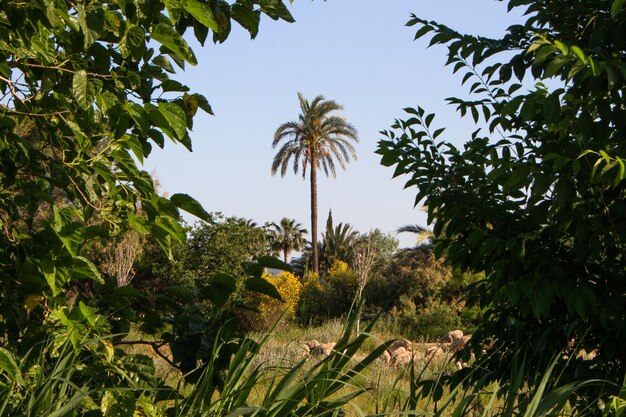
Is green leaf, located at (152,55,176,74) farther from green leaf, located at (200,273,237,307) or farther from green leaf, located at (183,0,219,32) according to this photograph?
green leaf, located at (200,273,237,307)

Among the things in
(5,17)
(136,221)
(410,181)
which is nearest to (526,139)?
(410,181)

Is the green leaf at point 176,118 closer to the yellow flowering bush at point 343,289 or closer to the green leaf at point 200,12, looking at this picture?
the green leaf at point 200,12

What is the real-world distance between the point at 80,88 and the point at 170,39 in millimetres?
317

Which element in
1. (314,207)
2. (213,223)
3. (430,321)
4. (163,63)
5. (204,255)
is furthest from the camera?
(314,207)

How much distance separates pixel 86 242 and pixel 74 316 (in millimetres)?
424

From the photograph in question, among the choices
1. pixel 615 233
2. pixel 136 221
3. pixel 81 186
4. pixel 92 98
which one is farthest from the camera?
pixel 615 233

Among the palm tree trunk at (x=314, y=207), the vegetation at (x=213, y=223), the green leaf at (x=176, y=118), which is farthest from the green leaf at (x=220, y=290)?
the palm tree trunk at (x=314, y=207)

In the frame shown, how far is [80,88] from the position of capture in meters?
2.39

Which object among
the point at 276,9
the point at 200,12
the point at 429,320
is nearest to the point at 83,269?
the point at 200,12

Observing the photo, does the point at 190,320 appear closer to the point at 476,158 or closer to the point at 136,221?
the point at 136,221

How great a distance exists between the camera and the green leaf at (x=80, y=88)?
2.38m

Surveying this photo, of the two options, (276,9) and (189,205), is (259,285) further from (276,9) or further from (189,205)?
(276,9)

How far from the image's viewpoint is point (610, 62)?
2.90 metres

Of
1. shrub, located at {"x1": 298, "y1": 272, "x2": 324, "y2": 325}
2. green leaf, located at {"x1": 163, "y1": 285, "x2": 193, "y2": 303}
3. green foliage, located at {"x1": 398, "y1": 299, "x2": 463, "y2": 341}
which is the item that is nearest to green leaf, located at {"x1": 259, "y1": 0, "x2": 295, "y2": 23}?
green leaf, located at {"x1": 163, "y1": 285, "x2": 193, "y2": 303}
